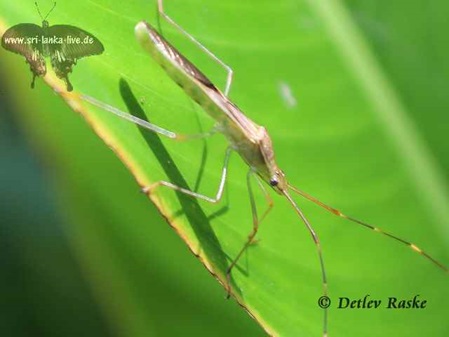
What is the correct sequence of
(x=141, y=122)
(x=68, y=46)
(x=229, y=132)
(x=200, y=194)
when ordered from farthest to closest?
(x=229, y=132) < (x=200, y=194) < (x=141, y=122) < (x=68, y=46)

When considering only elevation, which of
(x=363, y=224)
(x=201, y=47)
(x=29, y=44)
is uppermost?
(x=201, y=47)

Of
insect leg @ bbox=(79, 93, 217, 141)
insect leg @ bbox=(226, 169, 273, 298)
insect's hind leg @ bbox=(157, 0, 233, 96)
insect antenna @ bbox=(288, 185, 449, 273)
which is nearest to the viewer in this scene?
insect leg @ bbox=(79, 93, 217, 141)

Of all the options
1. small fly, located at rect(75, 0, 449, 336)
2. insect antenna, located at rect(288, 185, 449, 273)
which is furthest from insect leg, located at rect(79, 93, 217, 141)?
insect antenna, located at rect(288, 185, 449, 273)

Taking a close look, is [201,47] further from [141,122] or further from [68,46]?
[68,46]

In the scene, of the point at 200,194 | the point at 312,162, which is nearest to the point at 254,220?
the point at 200,194

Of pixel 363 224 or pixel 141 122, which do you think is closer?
pixel 141 122

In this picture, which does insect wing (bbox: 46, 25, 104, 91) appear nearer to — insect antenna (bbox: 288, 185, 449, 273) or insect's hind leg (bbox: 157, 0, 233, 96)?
insect's hind leg (bbox: 157, 0, 233, 96)
